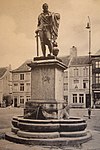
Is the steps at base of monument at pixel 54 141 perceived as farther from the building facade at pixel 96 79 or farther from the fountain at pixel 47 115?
the building facade at pixel 96 79

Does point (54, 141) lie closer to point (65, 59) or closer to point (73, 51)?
point (73, 51)

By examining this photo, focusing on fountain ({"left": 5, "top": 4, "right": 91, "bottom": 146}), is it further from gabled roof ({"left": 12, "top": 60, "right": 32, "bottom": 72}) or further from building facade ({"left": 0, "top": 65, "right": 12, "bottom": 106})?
building facade ({"left": 0, "top": 65, "right": 12, "bottom": 106})

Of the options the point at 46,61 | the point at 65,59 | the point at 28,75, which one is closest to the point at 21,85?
the point at 28,75

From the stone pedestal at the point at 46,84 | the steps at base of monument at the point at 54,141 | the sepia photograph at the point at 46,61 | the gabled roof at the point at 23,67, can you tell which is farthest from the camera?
the gabled roof at the point at 23,67

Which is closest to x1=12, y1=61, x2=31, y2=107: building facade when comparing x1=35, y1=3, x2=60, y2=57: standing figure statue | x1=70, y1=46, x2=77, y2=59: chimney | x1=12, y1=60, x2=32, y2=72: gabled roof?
x1=12, y1=60, x2=32, y2=72: gabled roof

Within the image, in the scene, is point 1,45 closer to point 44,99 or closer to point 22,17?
point 22,17

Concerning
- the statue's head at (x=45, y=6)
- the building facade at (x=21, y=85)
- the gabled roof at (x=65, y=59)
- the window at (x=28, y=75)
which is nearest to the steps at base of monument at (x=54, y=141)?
the building facade at (x=21, y=85)

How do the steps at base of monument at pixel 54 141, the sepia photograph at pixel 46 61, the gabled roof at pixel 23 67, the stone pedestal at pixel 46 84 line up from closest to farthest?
the steps at base of monument at pixel 54 141
the sepia photograph at pixel 46 61
the stone pedestal at pixel 46 84
the gabled roof at pixel 23 67
